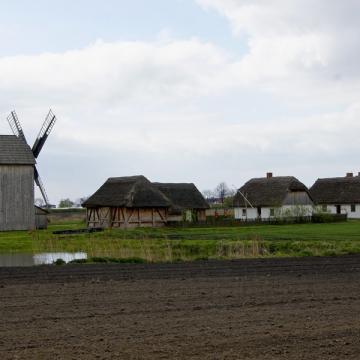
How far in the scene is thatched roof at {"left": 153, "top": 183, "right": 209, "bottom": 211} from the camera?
73688 millimetres

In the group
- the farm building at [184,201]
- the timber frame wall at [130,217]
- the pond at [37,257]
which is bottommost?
the pond at [37,257]

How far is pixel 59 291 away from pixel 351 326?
7674mm

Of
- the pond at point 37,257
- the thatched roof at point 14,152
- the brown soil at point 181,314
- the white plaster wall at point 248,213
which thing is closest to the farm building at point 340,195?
the white plaster wall at point 248,213

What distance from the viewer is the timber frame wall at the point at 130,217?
210ft

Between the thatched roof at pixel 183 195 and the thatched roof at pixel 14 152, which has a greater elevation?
the thatched roof at pixel 14 152

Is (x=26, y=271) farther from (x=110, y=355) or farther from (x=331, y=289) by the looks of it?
(x=110, y=355)

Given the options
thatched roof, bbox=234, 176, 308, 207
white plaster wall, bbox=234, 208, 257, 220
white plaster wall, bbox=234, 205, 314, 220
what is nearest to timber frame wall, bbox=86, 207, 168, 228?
white plaster wall, bbox=234, 205, 314, 220

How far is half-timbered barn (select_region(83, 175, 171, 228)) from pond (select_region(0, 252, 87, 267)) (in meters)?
28.4

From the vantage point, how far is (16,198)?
5525cm

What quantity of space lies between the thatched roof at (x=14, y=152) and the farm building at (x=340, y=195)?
140 feet

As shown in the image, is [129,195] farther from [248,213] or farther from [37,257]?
[37,257]

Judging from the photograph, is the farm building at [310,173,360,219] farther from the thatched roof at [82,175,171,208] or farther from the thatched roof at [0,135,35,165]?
the thatched roof at [0,135,35,165]

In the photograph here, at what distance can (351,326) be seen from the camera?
1200 centimetres

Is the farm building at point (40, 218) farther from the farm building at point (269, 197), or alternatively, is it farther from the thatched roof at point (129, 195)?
the farm building at point (269, 197)
